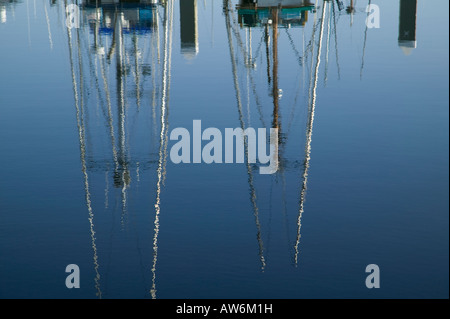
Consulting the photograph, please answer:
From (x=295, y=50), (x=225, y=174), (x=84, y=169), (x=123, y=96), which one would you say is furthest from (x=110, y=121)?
(x=295, y=50)

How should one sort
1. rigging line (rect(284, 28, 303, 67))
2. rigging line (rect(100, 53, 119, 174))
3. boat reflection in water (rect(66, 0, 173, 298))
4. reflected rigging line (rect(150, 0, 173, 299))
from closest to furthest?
reflected rigging line (rect(150, 0, 173, 299))
boat reflection in water (rect(66, 0, 173, 298))
rigging line (rect(100, 53, 119, 174))
rigging line (rect(284, 28, 303, 67))

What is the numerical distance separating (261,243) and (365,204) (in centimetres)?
→ 214

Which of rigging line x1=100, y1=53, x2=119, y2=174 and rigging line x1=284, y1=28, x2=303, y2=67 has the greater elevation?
rigging line x1=284, y1=28, x2=303, y2=67

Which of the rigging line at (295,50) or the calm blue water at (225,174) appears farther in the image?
the rigging line at (295,50)

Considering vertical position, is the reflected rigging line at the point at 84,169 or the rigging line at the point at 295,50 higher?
the rigging line at the point at 295,50

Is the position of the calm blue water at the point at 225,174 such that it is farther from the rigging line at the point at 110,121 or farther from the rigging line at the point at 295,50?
the rigging line at the point at 295,50

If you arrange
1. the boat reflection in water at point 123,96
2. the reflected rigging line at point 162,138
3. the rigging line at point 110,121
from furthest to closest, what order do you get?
1. the rigging line at point 110,121
2. the boat reflection in water at point 123,96
3. the reflected rigging line at point 162,138

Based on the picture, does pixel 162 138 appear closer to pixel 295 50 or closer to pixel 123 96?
pixel 123 96

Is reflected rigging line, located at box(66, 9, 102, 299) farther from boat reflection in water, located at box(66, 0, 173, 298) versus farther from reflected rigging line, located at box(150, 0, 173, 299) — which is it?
reflected rigging line, located at box(150, 0, 173, 299)

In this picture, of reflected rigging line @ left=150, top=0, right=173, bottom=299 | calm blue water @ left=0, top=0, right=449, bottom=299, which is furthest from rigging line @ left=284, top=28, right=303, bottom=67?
reflected rigging line @ left=150, top=0, right=173, bottom=299

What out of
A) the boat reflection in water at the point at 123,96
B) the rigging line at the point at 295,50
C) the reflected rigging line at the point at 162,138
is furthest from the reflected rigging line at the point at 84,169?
the rigging line at the point at 295,50

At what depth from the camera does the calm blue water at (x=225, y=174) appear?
39.0 feet

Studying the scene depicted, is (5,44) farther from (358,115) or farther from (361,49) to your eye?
(358,115)

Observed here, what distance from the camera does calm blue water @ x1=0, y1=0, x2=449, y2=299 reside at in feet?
39.0
